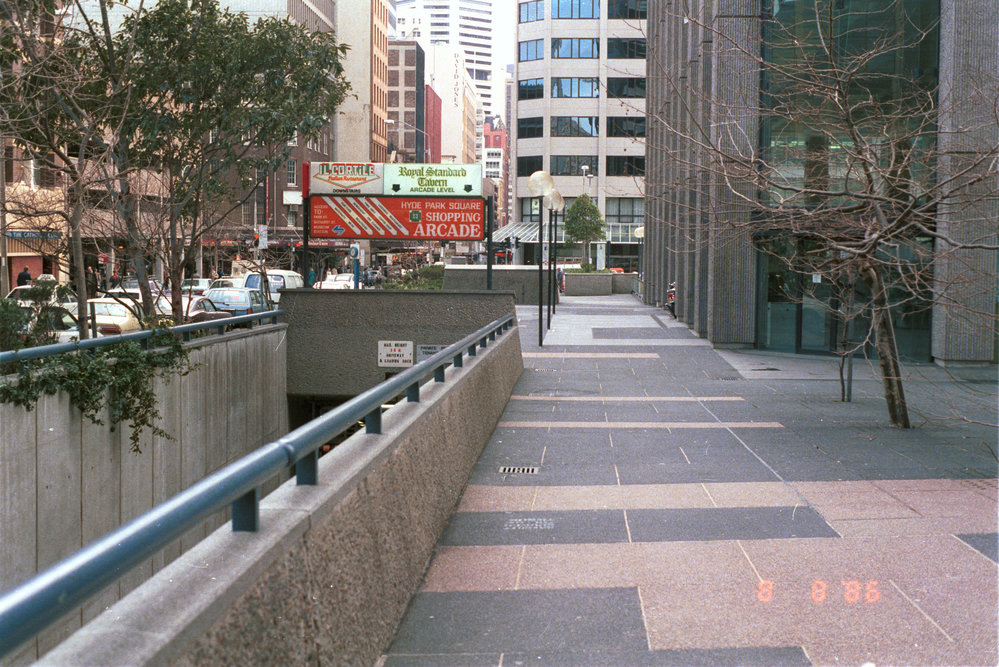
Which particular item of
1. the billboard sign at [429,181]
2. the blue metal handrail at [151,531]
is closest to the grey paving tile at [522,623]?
the blue metal handrail at [151,531]

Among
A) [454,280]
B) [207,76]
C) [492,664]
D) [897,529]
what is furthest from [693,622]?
[454,280]

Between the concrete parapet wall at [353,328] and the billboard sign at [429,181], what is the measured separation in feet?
7.17

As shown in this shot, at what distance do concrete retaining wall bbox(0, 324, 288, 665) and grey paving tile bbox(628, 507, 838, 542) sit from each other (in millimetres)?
4408

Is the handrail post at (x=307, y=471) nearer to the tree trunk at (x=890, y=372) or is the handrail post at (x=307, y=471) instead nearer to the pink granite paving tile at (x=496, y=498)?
the pink granite paving tile at (x=496, y=498)

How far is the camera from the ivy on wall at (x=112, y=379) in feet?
35.1

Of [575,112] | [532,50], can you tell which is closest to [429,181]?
[575,112]

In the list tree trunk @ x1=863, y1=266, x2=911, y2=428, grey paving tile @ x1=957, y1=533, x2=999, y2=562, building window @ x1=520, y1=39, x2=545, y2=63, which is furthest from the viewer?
building window @ x1=520, y1=39, x2=545, y2=63

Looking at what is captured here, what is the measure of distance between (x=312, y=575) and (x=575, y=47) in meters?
89.1

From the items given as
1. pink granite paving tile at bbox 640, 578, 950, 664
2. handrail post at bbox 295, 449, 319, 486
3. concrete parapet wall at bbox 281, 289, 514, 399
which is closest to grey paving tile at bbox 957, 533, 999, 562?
pink granite paving tile at bbox 640, 578, 950, 664

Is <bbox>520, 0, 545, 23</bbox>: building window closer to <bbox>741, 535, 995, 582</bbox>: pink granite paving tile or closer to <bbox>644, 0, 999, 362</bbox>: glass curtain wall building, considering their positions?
<bbox>644, 0, 999, 362</bbox>: glass curtain wall building

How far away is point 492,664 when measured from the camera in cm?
479

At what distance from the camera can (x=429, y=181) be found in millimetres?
22047

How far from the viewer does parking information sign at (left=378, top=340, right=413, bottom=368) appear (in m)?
21.4

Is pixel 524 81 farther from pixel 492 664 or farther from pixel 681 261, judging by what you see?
pixel 492 664
